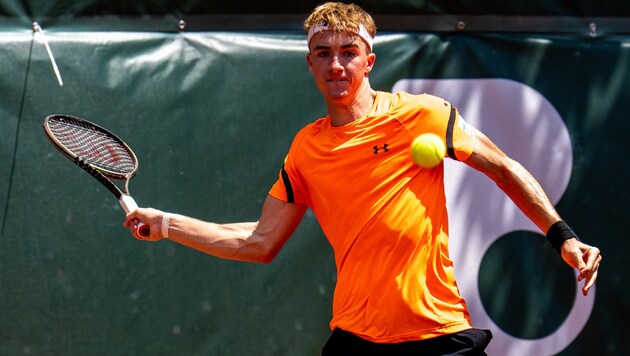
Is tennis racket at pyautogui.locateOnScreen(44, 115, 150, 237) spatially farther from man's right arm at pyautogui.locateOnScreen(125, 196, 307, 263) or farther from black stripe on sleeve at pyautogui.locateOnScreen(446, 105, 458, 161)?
black stripe on sleeve at pyautogui.locateOnScreen(446, 105, 458, 161)

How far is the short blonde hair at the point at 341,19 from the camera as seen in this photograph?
3.62 meters

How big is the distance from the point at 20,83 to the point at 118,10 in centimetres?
60

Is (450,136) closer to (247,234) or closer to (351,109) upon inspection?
(351,109)

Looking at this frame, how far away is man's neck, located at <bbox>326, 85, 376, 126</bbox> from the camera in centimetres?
364

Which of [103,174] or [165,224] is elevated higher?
[103,174]

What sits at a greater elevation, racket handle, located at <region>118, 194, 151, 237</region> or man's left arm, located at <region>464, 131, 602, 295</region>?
man's left arm, located at <region>464, 131, 602, 295</region>

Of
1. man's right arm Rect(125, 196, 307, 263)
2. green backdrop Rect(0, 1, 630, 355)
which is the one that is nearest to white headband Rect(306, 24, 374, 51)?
man's right arm Rect(125, 196, 307, 263)

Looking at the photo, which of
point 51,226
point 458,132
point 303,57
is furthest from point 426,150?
point 51,226

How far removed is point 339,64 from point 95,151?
115 cm

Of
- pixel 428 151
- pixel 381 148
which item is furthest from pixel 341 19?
pixel 428 151

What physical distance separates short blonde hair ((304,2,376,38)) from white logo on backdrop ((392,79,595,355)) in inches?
51.0

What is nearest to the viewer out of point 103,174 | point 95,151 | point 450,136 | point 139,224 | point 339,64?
point 450,136

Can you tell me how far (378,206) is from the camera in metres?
3.46

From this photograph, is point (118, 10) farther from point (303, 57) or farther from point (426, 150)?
point (426, 150)
